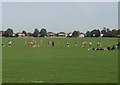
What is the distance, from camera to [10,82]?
47.8 ft

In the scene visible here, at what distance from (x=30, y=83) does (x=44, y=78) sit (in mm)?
1710

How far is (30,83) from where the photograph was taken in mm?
14406

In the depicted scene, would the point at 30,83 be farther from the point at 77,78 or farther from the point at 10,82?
the point at 77,78

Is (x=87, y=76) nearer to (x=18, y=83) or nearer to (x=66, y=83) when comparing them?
(x=66, y=83)

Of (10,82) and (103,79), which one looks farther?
(103,79)

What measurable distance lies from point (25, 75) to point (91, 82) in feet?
13.2

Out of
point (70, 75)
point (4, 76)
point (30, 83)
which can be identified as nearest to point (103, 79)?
point (70, 75)

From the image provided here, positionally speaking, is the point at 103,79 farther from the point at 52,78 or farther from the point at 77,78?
the point at 52,78

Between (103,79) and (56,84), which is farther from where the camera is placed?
(103,79)

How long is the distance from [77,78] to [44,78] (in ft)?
5.24

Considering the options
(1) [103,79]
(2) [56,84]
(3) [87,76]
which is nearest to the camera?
(2) [56,84]

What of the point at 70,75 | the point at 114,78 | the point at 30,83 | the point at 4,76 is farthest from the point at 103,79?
the point at 4,76

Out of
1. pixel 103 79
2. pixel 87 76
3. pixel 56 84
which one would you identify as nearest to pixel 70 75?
pixel 87 76

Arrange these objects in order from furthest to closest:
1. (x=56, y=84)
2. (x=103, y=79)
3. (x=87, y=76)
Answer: (x=87, y=76) → (x=103, y=79) → (x=56, y=84)
